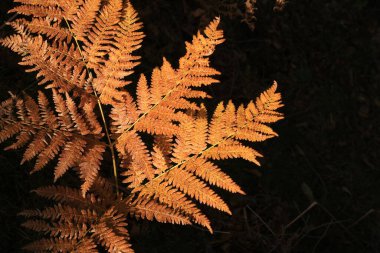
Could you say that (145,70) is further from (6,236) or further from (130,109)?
(6,236)

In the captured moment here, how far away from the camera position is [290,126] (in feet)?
14.7

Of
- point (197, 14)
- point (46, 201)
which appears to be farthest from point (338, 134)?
point (46, 201)

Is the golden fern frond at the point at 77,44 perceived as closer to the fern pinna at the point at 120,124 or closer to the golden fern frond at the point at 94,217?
the fern pinna at the point at 120,124

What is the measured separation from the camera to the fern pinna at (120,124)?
213 cm

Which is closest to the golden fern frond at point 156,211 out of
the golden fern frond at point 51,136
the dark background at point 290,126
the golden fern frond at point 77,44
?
the golden fern frond at point 51,136

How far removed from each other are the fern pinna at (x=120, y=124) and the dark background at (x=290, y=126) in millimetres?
958

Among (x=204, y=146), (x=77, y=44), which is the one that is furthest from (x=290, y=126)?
(x=77, y=44)

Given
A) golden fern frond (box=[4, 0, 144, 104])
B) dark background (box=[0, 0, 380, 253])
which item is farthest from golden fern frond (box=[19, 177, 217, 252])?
dark background (box=[0, 0, 380, 253])

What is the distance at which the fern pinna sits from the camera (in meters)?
2.13

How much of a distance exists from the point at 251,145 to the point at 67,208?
2.27m

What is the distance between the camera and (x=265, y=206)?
3994mm

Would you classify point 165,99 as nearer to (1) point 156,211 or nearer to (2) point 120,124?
(2) point 120,124

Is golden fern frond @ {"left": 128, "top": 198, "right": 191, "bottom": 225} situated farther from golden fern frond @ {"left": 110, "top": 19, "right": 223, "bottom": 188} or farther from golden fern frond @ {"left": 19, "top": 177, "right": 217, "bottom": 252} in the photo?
golden fern frond @ {"left": 110, "top": 19, "right": 223, "bottom": 188}

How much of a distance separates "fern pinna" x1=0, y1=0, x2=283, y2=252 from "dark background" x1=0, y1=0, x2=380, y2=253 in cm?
96
